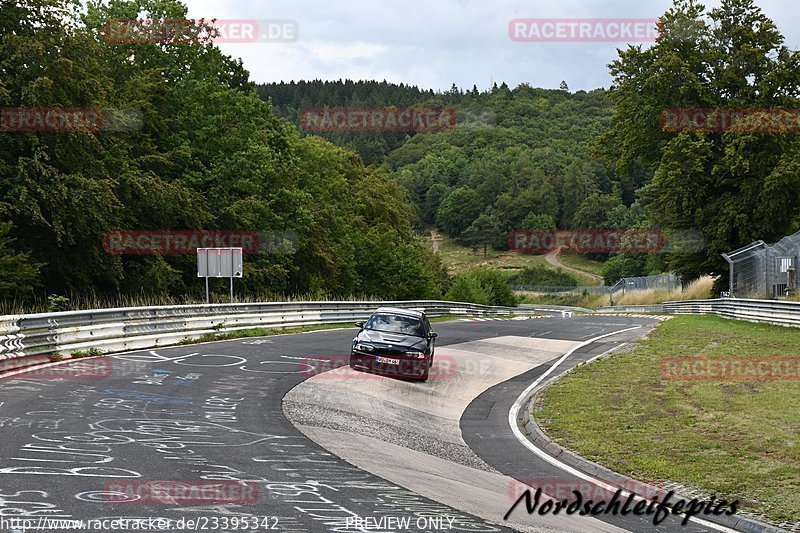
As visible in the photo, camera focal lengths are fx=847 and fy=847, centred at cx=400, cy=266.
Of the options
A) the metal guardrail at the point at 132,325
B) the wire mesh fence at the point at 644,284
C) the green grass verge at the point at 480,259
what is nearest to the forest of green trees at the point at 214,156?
the wire mesh fence at the point at 644,284

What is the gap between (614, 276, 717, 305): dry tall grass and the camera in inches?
2158

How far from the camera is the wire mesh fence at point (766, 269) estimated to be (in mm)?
34500

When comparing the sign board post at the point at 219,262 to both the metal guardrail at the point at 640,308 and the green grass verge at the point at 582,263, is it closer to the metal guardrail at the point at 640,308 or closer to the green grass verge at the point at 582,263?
the metal guardrail at the point at 640,308

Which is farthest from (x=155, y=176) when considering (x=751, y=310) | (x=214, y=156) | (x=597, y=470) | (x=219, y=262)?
(x=597, y=470)

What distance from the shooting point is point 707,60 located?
2028 inches

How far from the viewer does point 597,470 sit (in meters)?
10.9

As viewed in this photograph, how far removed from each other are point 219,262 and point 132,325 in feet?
26.3

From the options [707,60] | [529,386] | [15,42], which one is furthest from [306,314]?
[707,60]

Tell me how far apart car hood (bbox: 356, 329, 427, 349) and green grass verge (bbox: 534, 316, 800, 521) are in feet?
10.9

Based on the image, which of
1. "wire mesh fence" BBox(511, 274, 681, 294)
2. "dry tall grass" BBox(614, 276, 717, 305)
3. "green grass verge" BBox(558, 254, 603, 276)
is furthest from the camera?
"green grass verge" BBox(558, 254, 603, 276)

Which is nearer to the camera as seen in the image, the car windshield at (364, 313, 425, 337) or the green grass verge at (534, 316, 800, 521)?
the green grass verge at (534, 316, 800, 521)

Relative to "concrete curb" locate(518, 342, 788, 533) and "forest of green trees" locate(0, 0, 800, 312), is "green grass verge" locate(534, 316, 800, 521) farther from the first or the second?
"forest of green trees" locate(0, 0, 800, 312)

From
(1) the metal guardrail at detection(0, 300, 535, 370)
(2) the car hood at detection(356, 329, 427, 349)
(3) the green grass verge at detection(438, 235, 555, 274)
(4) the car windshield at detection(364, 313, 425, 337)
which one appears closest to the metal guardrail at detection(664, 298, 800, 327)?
(4) the car windshield at detection(364, 313, 425, 337)

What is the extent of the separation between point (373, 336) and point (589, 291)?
9531cm
